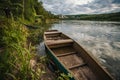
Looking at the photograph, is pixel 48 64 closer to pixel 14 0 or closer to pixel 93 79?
pixel 93 79

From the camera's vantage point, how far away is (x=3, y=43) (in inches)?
258

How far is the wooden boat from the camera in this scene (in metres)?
5.30

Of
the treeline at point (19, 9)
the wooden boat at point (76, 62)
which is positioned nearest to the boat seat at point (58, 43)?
the wooden boat at point (76, 62)

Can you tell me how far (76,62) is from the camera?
6.92 m

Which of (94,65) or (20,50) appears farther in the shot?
(94,65)

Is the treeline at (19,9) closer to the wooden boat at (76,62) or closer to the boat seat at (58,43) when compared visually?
the boat seat at (58,43)

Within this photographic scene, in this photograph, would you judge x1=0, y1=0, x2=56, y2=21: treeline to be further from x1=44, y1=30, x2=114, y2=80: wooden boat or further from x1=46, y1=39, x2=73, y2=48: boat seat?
x1=44, y1=30, x2=114, y2=80: wooden boat

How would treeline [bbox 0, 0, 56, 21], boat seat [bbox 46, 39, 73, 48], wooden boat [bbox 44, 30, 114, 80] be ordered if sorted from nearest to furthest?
wooden boat [bbox 44, 30, 114, 80], boat seat [bbox 46, 39, 73, 48], treeline [bbox 0, 0, 56, 21]

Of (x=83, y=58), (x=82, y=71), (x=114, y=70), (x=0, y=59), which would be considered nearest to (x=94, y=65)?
(x=82, y=71)

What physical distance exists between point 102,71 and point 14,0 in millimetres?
17298

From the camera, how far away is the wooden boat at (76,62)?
5.30 meters

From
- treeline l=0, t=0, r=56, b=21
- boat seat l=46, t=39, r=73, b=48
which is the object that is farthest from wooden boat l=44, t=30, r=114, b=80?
treeline l=0, t=0, r=56, b=21

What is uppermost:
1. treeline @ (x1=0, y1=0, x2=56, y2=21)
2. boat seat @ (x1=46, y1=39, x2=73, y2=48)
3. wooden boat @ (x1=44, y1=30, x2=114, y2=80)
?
treeline @ (x1=0, y1=0, x2=56, y2=21)

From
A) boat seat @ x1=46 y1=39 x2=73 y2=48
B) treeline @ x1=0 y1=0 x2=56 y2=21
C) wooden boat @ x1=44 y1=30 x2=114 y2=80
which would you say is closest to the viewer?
wooden boat @ x1=44 y1=30 x2=114 y2=80
